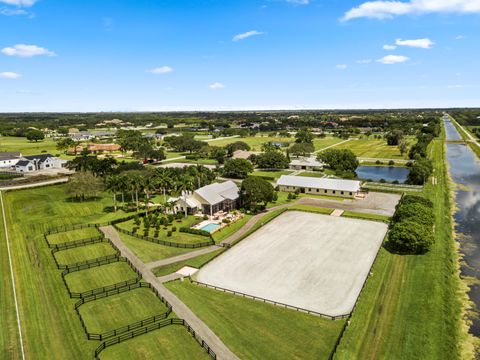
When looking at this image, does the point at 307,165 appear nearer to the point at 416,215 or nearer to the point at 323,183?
the point at 323,183

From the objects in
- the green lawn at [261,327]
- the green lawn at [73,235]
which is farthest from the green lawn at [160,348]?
the green lawn at [73,235]

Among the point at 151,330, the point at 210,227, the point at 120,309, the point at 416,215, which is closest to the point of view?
the point at 151,330

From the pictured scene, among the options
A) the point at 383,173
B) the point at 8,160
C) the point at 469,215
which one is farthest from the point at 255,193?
the point at 8,160

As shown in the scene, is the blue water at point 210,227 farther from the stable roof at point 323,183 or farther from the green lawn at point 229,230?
the stable roof at point 323,183

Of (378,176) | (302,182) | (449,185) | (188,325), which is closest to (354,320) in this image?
(188,325)

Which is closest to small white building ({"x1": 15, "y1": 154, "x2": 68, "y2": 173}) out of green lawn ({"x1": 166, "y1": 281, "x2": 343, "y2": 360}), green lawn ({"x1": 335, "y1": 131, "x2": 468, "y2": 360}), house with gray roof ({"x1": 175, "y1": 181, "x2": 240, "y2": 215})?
house with gray roof ({"x1": 175, "y1": 181, "x2": 240, "y2": 215})

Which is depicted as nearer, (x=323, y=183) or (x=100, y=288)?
(x=100, y=288)

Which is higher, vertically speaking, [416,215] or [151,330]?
[416,215]
